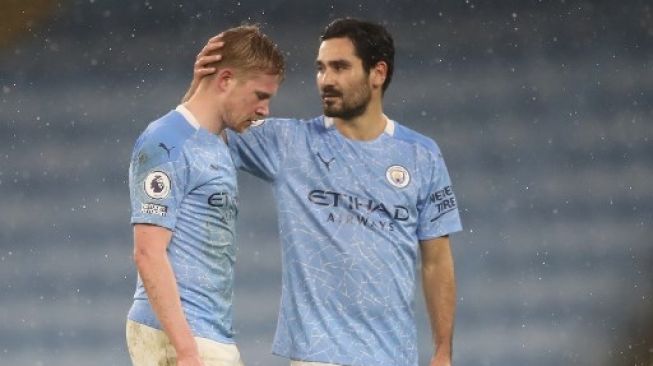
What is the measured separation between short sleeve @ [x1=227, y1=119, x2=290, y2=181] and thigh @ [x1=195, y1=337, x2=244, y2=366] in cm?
51

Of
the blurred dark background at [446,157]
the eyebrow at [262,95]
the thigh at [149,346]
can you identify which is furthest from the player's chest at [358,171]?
the blurred dark background at [446,157]

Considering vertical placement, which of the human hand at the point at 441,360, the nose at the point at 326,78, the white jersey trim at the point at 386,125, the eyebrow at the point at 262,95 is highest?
the nose at the point at 326,78

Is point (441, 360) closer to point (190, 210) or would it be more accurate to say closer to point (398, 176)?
point (398, 176)

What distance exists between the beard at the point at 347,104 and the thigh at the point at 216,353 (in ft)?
2.19

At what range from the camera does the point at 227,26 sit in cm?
539

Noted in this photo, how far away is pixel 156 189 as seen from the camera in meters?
2.39

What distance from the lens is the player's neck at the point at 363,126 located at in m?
2.96

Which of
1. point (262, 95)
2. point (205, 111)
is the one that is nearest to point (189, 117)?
point (205, 111)

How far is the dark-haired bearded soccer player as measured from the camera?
281 centimetres

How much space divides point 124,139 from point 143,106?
16 cm

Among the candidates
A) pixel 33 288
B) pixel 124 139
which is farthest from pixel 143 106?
pixel 33 288

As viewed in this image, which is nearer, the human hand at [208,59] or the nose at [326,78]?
the human hand at [208,59]

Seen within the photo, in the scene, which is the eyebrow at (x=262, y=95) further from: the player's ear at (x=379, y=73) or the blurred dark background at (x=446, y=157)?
the blurred dark background at (x=446, y=157)

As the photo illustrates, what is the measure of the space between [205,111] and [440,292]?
0.83 m
